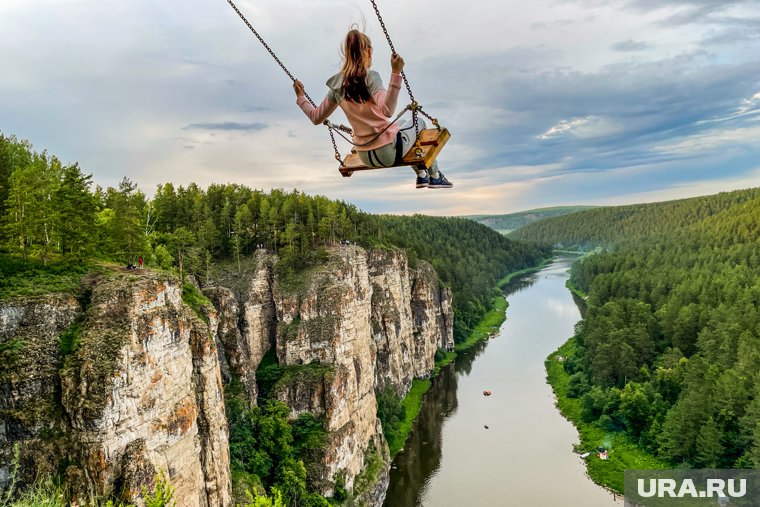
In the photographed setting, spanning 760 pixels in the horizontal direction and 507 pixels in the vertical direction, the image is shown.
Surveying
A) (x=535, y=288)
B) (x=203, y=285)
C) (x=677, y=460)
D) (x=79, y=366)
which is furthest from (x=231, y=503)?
(x=535, y=288)

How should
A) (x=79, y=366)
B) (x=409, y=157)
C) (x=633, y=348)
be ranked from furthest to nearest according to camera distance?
(x=633, y=348) → (x=79, y=366) → (x=409, y=157)

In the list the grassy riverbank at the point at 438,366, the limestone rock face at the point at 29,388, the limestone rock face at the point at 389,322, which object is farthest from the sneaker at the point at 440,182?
the limestone rock face at the point at 389,322

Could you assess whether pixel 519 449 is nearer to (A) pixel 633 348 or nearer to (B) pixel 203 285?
(A) pixel 633 348

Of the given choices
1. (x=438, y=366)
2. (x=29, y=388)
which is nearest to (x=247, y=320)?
(x=29, y=388)

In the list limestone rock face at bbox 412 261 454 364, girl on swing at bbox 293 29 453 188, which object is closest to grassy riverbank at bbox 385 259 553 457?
limestone rock face at bbox 412 261 454 364

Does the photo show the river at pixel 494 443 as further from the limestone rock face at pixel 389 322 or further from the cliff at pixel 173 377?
the limestone rock face at pixel 389 322

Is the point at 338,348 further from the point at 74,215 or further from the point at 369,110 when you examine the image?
the point at 369,110

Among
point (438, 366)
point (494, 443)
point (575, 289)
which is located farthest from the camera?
point (575, 289)
